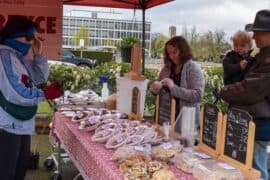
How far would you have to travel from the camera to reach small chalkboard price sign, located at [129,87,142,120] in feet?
9.97

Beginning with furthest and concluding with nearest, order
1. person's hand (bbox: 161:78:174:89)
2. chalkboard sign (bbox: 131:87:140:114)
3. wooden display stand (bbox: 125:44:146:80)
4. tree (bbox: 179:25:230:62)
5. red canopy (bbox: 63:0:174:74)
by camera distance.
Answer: tree (bbox: 179:25:230:62) → red canopy (bbox: 63:0:174:74) → wooden display stand (bbox: 125:44:146:80) → chalkboard sign (bbox: 131:87:140:114) → person's hand (bbox: 161:78:174:89)

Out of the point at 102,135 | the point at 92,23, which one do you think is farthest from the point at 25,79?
the point at 92,23

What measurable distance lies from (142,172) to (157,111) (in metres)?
0.96

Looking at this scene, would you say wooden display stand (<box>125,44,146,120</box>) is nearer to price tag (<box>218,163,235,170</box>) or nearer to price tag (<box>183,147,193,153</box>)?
price tag (<box>183,147,193,153</box>)

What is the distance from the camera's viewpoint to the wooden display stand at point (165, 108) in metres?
2.37

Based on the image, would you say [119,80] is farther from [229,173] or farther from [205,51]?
[205,51]

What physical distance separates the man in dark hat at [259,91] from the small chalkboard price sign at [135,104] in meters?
0.88

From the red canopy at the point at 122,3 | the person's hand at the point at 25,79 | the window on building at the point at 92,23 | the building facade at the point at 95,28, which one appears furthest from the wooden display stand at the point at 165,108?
the window on building at the point at 92,23

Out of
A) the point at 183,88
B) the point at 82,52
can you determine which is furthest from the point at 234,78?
the point at 82,52

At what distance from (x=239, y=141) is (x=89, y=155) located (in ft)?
2.71

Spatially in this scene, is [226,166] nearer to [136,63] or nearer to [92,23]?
[136,63]

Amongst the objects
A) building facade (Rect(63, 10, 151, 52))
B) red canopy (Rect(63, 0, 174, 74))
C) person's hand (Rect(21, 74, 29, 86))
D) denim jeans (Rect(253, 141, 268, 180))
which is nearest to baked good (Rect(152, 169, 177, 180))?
denim jeans (Rect(253, 141, 268, 180))

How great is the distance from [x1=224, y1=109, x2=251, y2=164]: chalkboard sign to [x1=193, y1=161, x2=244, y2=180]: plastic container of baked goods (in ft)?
0.21

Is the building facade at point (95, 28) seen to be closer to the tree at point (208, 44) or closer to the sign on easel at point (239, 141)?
the tree at point (208, 44)
